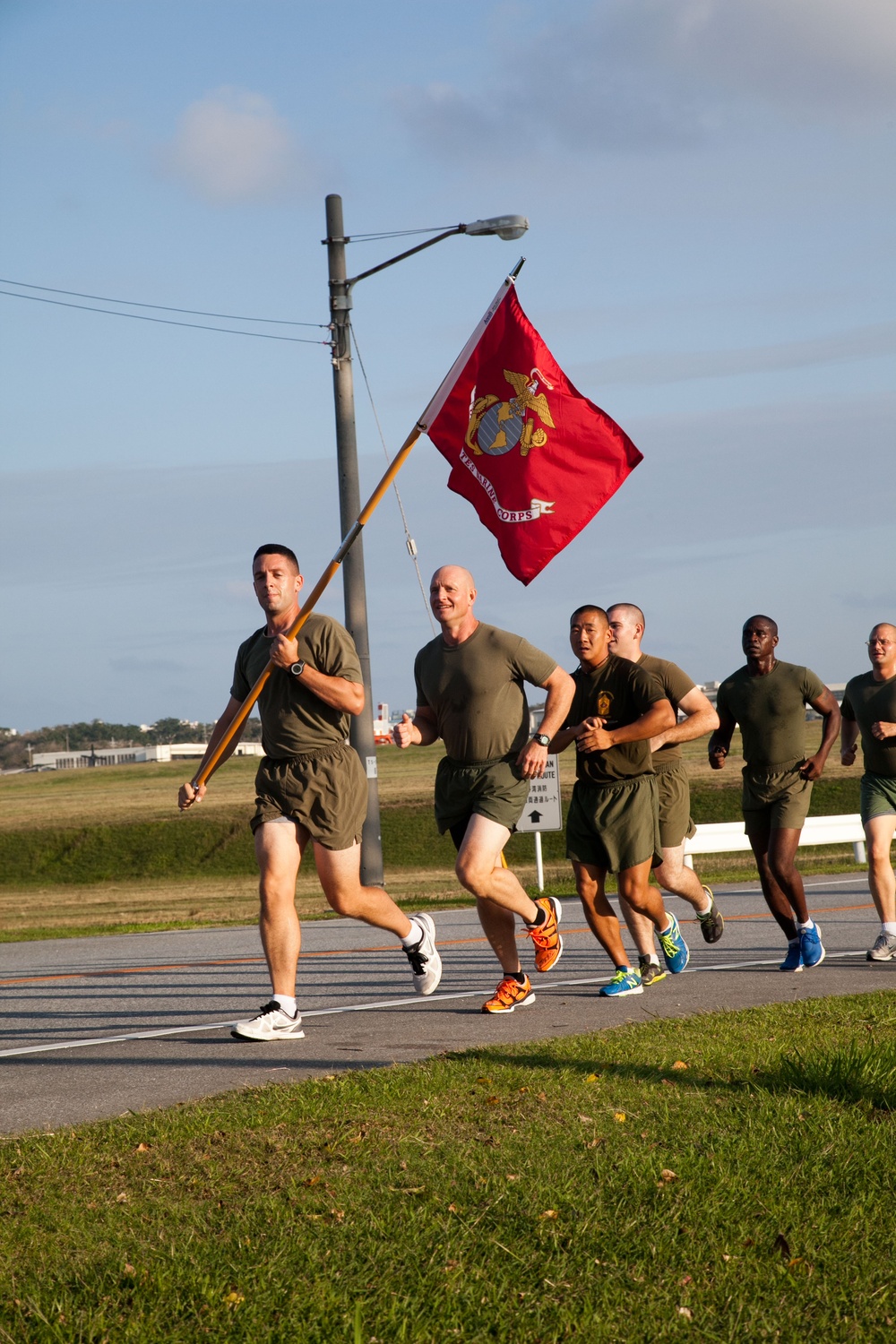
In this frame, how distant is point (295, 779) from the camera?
787 cm

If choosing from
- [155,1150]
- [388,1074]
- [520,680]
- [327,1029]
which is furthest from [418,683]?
[155,1150]

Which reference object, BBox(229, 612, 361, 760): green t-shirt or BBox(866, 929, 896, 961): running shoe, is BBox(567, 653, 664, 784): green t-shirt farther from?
BBox(866, 929, 896, 961): running shoe

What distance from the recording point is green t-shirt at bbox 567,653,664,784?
9.07m

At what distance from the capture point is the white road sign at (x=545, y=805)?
17750 mm

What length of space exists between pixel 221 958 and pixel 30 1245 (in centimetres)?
836

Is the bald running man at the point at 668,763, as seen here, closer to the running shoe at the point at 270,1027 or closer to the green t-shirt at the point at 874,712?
the green t-shirt at the point at 874,712

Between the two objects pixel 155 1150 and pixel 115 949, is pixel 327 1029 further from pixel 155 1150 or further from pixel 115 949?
pixel 115 949

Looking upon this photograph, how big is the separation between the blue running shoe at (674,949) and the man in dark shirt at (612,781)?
0.29 m

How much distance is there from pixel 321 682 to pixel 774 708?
3.76m

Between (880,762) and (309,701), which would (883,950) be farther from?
(309,701)

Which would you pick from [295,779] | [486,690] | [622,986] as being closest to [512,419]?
[486,690]

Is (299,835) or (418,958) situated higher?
(299,835)

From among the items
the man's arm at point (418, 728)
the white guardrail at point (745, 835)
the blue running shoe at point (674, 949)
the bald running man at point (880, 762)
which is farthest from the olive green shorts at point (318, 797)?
the white guardrail at point (745, 835)

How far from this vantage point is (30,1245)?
403 cm
